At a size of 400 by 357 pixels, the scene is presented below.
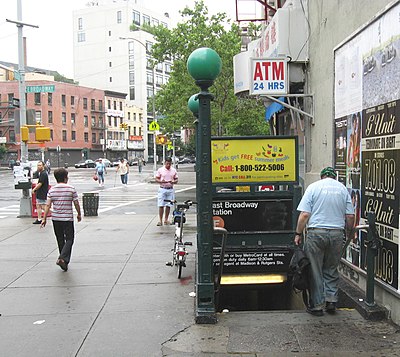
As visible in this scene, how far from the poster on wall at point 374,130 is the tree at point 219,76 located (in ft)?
65.5

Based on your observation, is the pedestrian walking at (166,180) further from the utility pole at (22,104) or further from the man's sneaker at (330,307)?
the man's sneaker at (330,307)

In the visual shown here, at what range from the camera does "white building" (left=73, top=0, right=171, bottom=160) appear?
9388 centimetres

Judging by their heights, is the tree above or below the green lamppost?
above

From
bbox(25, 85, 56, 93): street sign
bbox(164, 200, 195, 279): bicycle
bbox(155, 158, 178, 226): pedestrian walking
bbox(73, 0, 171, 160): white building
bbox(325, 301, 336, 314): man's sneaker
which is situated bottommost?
bbox(325, 301, 336, 314): man's sneaker

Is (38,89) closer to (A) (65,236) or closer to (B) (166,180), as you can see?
(B) (166,180)

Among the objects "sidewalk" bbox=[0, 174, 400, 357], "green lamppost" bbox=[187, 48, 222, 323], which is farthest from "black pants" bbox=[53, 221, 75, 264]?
"green lamppost" bbox=[187, 48, 222, 323]

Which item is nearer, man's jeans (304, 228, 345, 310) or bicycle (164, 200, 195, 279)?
man's jeans (304, 228, 345, 310)

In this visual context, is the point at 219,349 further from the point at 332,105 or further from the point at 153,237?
the point at 153,237

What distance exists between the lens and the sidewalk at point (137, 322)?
468 cm

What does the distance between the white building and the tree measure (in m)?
62.6

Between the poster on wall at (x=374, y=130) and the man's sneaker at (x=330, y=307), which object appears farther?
the man's sneaker at (x=330, y=307)

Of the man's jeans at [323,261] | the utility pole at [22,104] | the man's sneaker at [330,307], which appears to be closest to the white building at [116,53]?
the utility pole at [22,104]

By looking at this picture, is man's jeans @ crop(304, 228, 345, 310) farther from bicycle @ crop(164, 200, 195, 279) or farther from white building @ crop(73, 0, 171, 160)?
white building @ crop(73, 0, 171, 160)

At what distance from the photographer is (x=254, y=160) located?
676 cm
